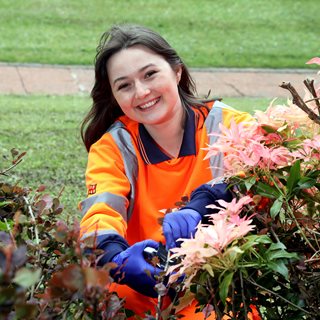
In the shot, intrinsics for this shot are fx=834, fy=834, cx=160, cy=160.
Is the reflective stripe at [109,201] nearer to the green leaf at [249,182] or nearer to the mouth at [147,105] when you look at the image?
the mouth at [147,105]

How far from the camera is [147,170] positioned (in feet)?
9.34

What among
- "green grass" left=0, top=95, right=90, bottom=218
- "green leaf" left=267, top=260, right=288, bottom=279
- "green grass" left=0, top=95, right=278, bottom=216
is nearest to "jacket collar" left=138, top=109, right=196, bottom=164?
"green leaf" left=267, top=260, right=288, bottom=279

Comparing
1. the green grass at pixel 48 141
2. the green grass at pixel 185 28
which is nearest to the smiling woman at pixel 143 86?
the green grass at pixel 48 141

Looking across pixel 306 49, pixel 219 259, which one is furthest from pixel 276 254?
pixel 306 49

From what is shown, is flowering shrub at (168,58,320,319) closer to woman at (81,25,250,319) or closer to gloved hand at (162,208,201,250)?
gloved hand at (162,208,201,250)

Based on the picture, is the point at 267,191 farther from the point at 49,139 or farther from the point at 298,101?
the point at 49,139

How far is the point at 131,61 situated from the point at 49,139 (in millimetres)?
3915

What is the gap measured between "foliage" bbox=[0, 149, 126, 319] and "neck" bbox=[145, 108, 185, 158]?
575 mm

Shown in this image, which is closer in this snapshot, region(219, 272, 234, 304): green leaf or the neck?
region(219, 272, 234, 304): green leaf

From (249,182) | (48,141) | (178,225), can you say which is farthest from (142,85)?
(48,141)

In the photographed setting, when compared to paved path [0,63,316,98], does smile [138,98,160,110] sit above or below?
above

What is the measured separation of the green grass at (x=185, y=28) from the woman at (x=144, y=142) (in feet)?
24.8

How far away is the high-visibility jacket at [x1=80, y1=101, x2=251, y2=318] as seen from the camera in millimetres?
2730

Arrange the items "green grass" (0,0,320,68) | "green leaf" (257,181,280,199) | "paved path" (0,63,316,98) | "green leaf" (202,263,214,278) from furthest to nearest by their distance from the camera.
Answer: "green grass" (0,0,320,68) < "paved path" (0,63,316,98) < "green leaf" (257,181,280,199) < "green leaf" (202,263,214,278)
